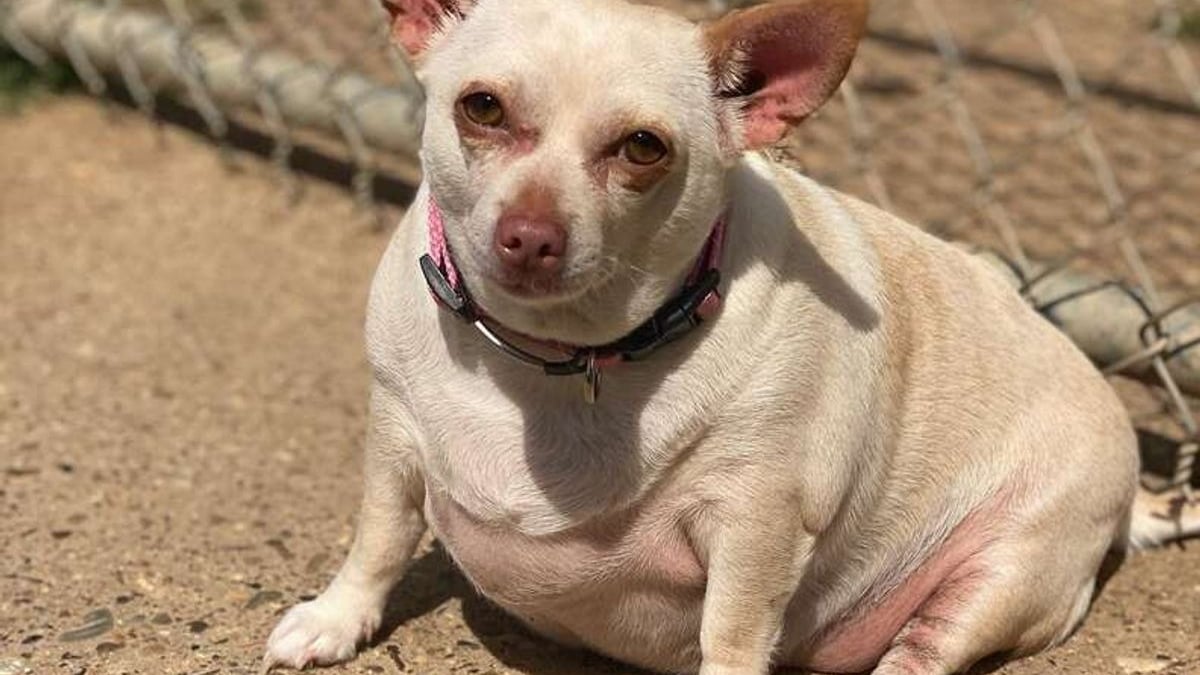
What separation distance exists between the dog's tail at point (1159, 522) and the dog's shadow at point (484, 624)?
3.08 ft

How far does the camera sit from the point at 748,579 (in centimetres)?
232

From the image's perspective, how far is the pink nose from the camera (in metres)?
2.03

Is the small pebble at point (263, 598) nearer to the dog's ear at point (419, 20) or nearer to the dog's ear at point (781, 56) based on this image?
the dog's ear at point (419, 20)

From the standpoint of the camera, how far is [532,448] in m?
2.32

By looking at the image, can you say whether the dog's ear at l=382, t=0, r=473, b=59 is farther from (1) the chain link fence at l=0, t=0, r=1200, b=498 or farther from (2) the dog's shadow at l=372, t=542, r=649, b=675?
(1) the chain link fence at l=0, t=0, r=1200, b=498

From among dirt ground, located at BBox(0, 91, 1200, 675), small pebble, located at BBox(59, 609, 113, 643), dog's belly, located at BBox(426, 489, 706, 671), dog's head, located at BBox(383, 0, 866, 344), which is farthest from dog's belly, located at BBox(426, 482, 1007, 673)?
small pebble, located at BBox(59, 609, 113, 643)

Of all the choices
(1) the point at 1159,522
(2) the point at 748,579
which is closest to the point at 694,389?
(2) the point at 748,579

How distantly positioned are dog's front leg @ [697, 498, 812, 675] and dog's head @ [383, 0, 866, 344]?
0.97ft

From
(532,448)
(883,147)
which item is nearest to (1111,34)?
(883,147)

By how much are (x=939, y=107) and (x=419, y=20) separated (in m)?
2.85

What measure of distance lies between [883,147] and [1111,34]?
1.21m

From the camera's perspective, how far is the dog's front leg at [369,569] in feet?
8.28

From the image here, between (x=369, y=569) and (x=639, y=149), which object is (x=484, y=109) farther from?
(x=369, y=569)

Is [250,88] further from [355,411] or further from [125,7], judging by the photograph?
Result: [355,411]
